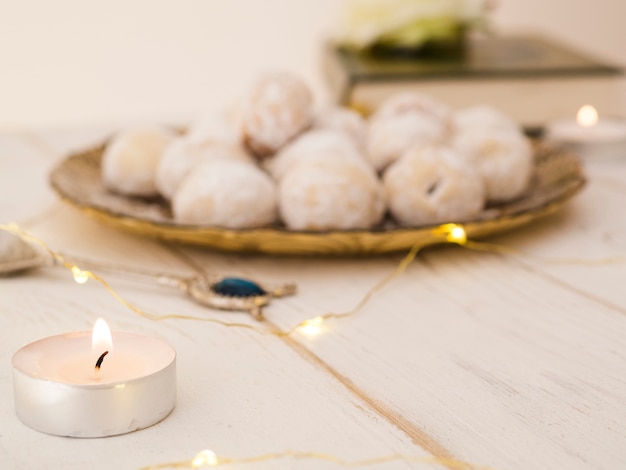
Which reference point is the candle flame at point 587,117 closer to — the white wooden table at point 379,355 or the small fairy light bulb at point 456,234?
the white wooden table at point 379,355

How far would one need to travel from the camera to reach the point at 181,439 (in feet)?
1.43

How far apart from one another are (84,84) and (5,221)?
5.08 feet

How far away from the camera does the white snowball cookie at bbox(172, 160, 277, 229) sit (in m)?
0.67

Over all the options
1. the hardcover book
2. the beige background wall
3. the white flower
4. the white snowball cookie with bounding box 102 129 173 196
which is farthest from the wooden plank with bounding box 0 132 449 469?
the beige background wall

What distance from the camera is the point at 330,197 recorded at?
2.18ft

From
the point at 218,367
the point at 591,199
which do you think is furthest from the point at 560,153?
the point at 218,367

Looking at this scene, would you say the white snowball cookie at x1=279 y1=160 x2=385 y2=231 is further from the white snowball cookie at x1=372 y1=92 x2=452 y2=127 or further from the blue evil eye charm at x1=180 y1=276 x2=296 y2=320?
the white snowball cookie at x1=372 y1=92 x2=452 y2=127

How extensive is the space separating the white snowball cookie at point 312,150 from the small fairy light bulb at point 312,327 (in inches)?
6.2

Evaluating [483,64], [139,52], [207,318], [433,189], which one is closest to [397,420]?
[207,318]

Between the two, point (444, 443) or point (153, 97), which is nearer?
point (444, 443)

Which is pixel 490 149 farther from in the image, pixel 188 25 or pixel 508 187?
pixel 188 25

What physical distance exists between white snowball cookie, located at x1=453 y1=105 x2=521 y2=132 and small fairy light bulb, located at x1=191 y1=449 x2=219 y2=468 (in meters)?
0.48

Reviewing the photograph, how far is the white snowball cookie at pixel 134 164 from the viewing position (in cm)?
78

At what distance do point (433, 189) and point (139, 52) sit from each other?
1703 mm
